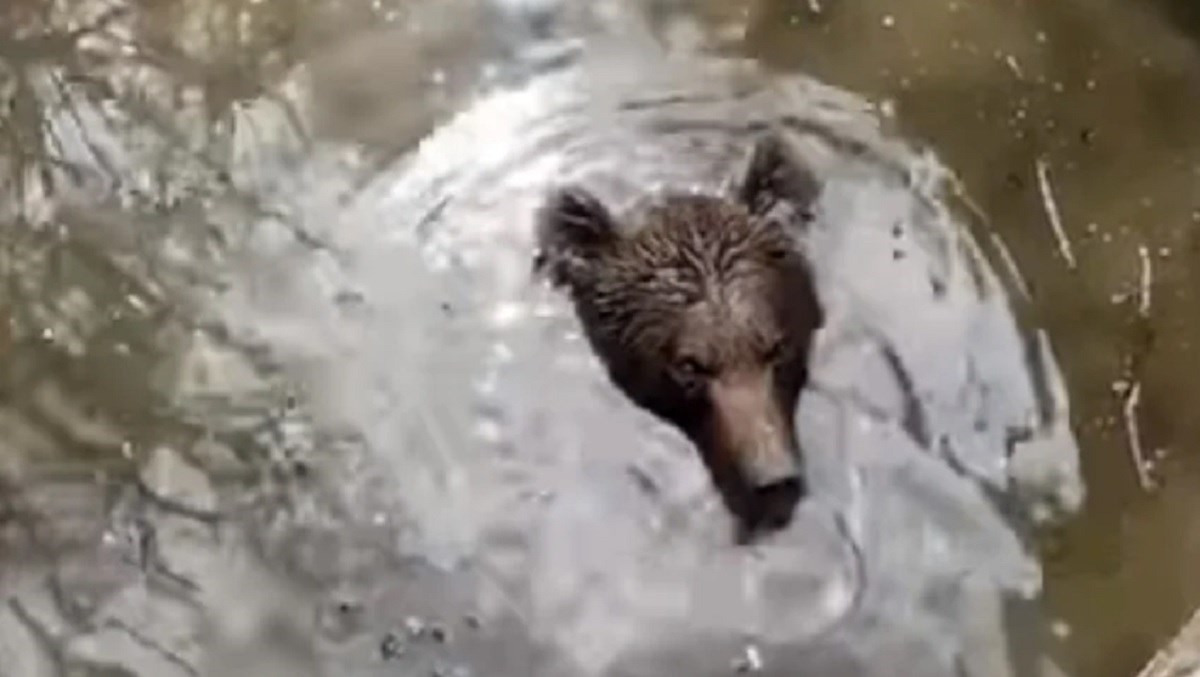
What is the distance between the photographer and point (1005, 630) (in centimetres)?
233

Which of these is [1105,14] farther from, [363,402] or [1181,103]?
[363,402]

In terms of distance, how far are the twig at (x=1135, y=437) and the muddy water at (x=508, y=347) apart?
1cm

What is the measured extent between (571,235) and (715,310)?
0.19 metres

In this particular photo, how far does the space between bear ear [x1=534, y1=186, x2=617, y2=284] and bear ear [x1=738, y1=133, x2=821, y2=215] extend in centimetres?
14

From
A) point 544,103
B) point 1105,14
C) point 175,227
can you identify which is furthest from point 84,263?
point 1105,14

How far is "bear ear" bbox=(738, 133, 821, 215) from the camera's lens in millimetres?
2648

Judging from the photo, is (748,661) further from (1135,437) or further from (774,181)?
(774,181)

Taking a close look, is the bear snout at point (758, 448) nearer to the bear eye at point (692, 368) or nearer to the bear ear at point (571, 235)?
the bear eye at point (692, 368)

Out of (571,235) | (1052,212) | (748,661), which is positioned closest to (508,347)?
(571,235)

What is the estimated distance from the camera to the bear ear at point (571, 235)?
2.61m

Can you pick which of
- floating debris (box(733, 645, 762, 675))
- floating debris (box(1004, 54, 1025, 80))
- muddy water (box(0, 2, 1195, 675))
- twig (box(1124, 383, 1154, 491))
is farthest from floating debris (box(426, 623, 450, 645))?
floating debris (box(1004, 54, 1025, 80))

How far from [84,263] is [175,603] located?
448mm

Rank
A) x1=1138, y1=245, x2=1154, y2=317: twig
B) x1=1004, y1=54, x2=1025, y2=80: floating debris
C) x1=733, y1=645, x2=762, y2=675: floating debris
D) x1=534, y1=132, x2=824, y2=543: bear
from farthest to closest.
Answer: x1=1004, y1=54, x2=1025, y2=80: floating debris < x1=1138, y1=245, x2=1154, y2=317: twig < x1=534, y1=132, x2=824, y2=543: bear < x1=733, y1=645, x2=762, y2=675: floating debris

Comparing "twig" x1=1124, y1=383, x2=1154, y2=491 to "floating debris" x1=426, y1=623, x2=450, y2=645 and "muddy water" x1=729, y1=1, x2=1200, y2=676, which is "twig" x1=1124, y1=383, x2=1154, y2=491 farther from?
"floating debris" x1=426, y1=623, x2=450, y2=645
